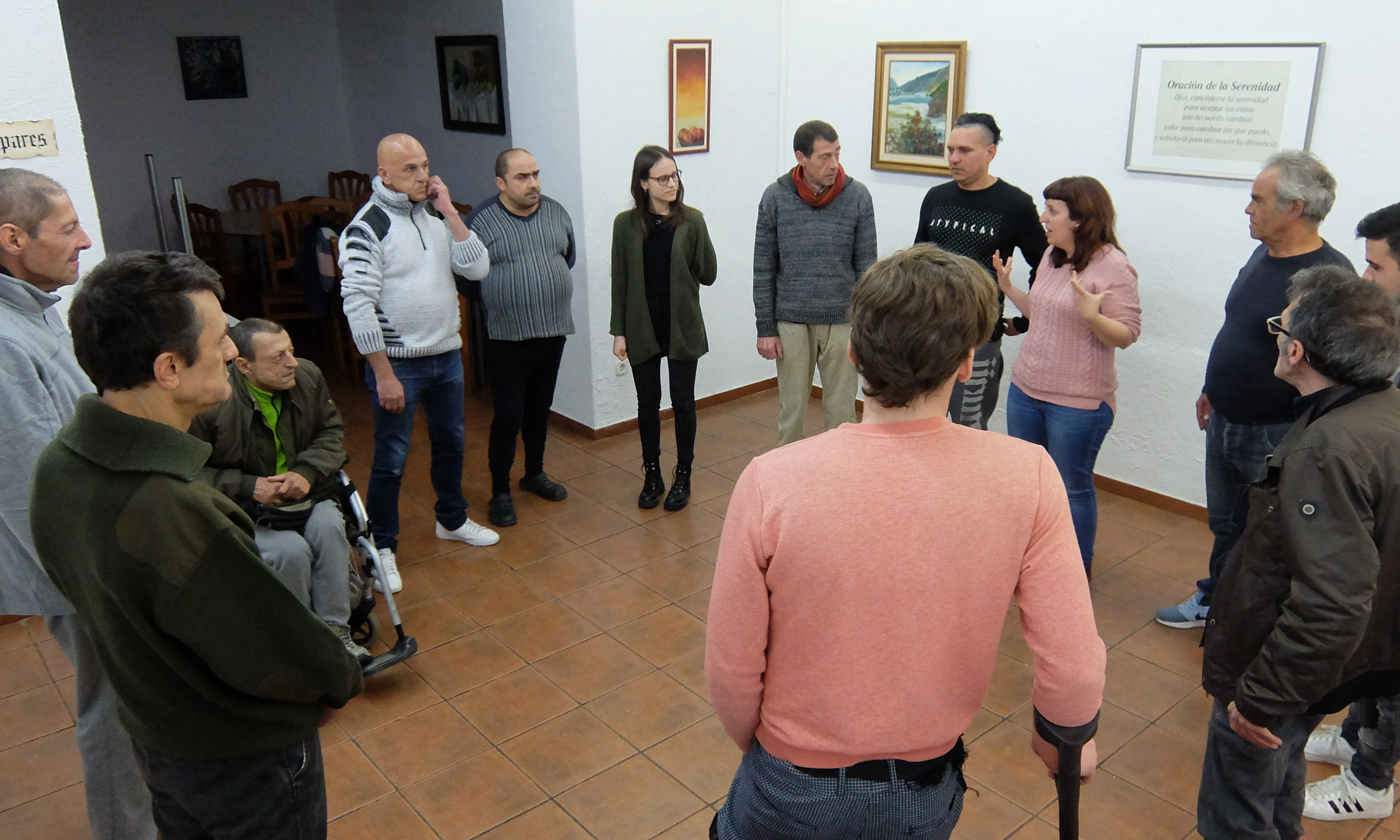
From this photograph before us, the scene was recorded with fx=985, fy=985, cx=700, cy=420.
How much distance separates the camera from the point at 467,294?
414 cm

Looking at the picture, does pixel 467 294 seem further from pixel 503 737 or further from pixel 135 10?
pixel 135 10

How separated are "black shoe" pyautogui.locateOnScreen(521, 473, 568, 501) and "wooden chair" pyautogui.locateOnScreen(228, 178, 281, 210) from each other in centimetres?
Result: 455

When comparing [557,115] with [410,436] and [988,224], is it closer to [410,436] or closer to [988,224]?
[410,436]

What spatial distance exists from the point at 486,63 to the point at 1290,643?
618 centimetres

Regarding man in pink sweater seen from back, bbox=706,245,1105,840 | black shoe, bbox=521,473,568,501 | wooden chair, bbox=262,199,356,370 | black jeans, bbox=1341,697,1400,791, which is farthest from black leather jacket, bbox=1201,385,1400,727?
wooden chair, bbox=262,199,356,370

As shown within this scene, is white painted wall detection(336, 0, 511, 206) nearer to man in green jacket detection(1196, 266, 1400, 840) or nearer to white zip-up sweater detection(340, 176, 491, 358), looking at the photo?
white zip-up sweater detection(340, 176, 491, 358)

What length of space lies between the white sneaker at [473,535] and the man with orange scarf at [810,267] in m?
1.33

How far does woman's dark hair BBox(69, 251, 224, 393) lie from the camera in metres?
1.51

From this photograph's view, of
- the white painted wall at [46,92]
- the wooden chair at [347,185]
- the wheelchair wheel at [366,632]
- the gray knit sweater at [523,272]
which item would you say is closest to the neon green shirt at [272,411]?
the wheelchair wheel at [366,632]

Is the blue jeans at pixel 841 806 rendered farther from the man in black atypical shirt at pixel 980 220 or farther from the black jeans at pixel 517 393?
the black jeans at pixel 517 393

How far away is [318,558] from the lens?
3035 mm

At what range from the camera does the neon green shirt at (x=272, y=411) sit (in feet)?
9.95

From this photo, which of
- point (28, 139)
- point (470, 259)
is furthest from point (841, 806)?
point (28, 139)

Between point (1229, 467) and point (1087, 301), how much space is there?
2.29ft
